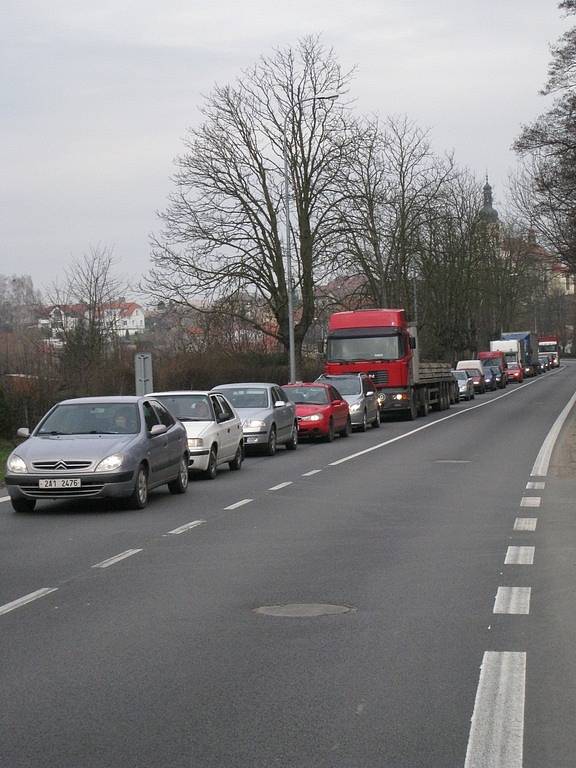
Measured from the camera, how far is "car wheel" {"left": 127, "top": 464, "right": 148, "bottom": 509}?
15.1 meters

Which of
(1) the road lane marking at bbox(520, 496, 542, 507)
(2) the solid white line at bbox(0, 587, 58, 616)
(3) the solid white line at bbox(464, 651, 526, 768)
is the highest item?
(2) the solid white line at bbox(0, 587, 58, 616)

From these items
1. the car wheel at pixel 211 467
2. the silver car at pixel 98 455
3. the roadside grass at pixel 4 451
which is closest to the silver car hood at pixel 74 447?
the silver car at pixel 98 455

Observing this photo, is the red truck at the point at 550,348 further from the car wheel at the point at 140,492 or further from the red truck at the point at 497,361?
the car wheel at the point at 140,492

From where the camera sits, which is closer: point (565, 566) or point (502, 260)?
point (565, 566)

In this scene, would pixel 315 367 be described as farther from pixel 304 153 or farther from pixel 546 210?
pixel 546 210

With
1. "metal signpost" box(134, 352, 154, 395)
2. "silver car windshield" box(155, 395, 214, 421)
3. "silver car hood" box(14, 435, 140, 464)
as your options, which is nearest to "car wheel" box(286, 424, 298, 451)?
"metal signpost" box(134, 352, 154, 395)

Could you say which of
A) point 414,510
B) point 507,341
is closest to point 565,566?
point 414,510

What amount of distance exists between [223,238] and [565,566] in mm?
39282

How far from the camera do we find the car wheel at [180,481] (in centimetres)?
1713

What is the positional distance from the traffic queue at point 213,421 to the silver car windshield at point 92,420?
0.04 ft

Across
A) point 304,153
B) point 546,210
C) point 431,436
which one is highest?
point 304,153

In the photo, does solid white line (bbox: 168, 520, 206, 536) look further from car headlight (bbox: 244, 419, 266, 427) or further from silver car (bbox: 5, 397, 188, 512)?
car headlight (bbox: 244, 419, 266, 427)

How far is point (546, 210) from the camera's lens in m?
40.1

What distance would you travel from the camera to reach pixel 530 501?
15141mm
